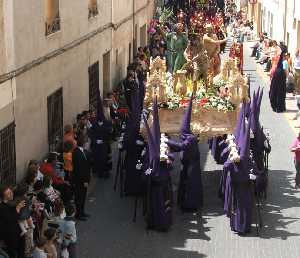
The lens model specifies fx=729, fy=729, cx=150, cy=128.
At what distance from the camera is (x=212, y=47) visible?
16.3m

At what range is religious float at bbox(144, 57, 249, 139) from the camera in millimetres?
13891

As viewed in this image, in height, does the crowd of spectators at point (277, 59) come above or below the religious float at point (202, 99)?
below

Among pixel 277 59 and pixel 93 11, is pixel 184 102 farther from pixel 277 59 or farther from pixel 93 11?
pixel 277 59

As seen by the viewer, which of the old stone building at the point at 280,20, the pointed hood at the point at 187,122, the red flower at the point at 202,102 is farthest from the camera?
the old stone building at the point at 280,20

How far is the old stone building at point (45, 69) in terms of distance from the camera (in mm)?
12477

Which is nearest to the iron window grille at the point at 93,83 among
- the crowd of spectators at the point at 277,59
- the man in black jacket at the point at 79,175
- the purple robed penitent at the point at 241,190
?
the crowd of spectators at the point at 277,59

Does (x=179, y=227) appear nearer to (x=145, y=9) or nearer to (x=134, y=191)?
(x=134, y=191)

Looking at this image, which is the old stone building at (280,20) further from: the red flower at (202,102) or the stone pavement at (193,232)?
the stone pavement at (193,232)

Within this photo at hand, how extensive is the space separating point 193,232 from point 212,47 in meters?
5.54

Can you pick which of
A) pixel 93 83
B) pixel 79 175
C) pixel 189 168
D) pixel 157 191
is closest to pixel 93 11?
pixel 93 83

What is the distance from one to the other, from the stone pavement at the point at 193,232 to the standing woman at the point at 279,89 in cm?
730

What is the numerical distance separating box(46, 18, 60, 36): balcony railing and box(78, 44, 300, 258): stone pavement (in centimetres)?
336

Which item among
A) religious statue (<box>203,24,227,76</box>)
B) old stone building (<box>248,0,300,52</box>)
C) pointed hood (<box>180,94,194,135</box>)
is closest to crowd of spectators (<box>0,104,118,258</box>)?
pointed hood (<box>180,94,194,135</box>)

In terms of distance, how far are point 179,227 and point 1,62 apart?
4.06 meters
